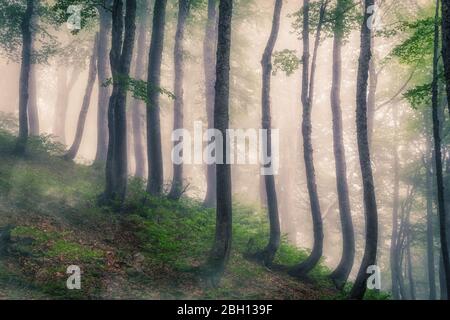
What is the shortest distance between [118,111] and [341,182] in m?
8.44

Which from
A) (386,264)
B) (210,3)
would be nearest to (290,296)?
(210,3)

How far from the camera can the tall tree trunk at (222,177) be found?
9.52m

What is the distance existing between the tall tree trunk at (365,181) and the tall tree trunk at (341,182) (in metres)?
2.49

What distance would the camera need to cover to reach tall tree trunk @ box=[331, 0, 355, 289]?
42.3 ft

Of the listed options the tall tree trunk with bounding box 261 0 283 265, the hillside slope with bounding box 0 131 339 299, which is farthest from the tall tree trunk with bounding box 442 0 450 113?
the hillside slope with bounding box 0 131 339 299

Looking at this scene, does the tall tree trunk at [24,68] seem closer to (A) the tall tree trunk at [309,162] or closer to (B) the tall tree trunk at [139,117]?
(B) the tall tree trunk at [139,117]

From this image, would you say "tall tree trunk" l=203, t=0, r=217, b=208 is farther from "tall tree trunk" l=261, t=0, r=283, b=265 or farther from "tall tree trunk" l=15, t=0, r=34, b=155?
"tall tree trunk" l=15, t=0, r=34, b=155

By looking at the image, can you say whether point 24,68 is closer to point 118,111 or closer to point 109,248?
point 118,111

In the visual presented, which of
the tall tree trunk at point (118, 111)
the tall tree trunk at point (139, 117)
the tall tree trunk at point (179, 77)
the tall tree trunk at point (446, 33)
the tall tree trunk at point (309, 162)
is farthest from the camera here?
the tall tree trunk at point (139, 117)

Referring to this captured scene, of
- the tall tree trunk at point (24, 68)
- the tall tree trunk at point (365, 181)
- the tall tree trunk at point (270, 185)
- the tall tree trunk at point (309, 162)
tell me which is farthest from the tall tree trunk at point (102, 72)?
the tall tree trunk at point (365, 181)

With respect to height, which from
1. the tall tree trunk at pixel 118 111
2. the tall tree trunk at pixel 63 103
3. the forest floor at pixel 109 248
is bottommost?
the forest floor at pixel 109 248

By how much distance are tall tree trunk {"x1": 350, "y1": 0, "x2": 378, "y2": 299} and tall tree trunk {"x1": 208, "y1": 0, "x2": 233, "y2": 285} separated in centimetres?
378

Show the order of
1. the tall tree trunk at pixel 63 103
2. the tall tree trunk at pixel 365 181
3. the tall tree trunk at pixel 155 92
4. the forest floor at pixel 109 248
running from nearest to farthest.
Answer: the forest floor at pixel 109 248
the tall tree trunk at pixel 365 181
the tall tree trunk at pixel 155 92
the tall tree trunk at pixel 63 103
